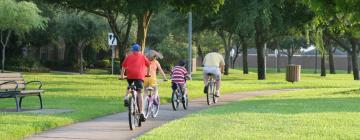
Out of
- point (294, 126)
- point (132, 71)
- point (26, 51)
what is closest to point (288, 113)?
point (294, 126)

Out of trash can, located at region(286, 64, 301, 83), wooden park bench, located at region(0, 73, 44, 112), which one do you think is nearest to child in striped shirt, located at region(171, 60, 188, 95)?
wooden park bench, located at region(0, 73, 44, 112)

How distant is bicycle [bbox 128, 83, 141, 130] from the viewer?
43.6ft

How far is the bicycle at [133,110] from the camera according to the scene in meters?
13.3

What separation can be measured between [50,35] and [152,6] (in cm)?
3178

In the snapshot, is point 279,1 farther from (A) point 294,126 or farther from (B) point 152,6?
(A) point 294,126

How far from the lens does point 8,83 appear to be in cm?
1706

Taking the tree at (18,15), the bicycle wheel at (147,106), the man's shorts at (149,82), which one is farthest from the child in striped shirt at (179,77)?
the tree at (18,15)

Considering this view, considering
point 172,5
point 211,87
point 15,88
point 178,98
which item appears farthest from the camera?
point 172,5

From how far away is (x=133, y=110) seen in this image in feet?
44.5

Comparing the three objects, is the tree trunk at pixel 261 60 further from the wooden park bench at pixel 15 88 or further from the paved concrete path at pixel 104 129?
the wooden park bench at pixel 15 88

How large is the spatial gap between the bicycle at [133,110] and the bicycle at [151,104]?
0.93m

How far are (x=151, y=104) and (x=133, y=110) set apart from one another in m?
2.00

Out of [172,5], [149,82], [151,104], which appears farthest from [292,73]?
[151,104]

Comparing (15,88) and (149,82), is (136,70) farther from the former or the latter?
(15,88)
